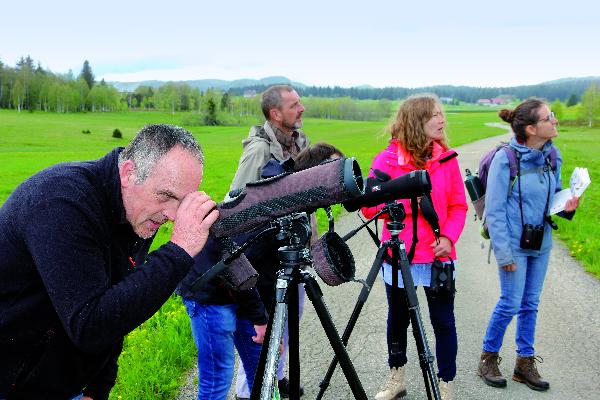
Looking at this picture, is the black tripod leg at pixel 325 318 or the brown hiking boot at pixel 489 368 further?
the brown hiking boot at pixel 489 368

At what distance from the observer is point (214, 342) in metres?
3.48

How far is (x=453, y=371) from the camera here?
13.7 ft

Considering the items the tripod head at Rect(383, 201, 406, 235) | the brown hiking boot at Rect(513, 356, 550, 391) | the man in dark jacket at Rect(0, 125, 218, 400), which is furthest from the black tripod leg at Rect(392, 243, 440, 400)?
the man in dark jacket at Rect(0, 125, 218, 400)

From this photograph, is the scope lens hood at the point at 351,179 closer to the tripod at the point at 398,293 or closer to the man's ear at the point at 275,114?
the tripod at the point at 398,293

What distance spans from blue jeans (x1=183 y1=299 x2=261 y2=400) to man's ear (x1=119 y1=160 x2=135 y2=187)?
59.8 inches

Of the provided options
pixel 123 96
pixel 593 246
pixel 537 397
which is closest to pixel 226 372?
pixel 537 397

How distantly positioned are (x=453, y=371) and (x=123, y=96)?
14500cm

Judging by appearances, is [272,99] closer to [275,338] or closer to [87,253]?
[275,338]

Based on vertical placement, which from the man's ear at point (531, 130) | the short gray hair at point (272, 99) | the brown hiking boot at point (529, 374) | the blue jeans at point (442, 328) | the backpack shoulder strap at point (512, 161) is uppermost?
the short gray hair at point (272, 99)

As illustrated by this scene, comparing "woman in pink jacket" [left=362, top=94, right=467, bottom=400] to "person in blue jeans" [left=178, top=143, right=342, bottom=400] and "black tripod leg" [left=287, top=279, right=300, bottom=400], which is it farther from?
"black tripod leg" [left=287, top=279, right=300, bottom=400]

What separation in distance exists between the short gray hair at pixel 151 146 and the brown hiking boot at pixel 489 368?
144 inches

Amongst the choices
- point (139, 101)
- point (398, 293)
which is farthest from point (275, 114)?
point (139, 101)

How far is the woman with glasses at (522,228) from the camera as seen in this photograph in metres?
4.60

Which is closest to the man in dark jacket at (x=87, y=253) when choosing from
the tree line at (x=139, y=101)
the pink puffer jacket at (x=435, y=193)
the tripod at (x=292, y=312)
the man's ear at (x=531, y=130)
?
the tripod at (x=292, y=312)
